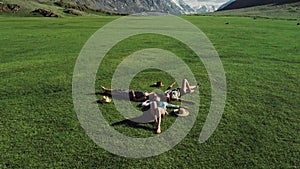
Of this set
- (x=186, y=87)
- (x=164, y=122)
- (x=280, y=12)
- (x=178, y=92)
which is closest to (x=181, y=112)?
(x=164, y=122)

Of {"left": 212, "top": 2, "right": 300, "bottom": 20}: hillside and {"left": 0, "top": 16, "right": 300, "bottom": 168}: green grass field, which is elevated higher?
{"left": 212, "top": 2, "right": 300, "bottom": 20}: hillside

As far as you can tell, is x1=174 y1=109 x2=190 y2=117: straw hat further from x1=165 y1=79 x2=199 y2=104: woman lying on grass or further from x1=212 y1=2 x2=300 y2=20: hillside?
x1=212 y1=2 x2=300 y2=20: hillside

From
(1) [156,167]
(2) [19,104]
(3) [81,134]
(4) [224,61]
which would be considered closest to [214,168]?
(1) [156,167]

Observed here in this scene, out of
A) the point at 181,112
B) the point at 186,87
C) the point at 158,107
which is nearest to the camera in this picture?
the point at 158,107

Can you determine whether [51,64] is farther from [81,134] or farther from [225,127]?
[225,127]

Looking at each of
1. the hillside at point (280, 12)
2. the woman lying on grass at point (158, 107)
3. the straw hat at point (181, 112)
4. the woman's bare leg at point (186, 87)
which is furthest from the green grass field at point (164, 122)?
the hillside at point (280, 12)

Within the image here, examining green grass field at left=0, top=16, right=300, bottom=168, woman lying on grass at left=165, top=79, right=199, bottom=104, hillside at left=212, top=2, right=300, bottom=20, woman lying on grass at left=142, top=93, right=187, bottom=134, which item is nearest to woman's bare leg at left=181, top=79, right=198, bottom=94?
woman lying on grass at left=165, top=79, right=199, bottom=104

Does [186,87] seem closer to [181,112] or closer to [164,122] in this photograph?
[181,112]

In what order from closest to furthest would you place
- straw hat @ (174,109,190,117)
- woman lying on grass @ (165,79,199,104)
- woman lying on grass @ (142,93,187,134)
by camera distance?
woman lying on grass @ (142,93,187,134), straw hat @ (174,109,190,117), woman lying on grass @ (165,79,199,104)

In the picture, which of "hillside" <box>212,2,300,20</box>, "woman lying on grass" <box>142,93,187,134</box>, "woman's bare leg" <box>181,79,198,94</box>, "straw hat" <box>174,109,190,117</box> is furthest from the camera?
"hillside" <box>212,2,300,20</box>

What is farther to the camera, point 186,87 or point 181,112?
point 186,87

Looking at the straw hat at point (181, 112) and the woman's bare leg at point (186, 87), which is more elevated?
the woman's bare leg at point (186, 87)

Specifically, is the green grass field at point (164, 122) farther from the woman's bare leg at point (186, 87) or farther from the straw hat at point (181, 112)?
the woman's bare leg at point (186, 87)

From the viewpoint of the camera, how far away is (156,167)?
804 cm
